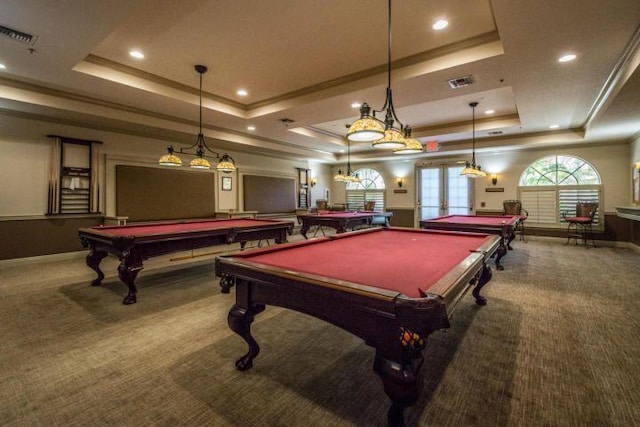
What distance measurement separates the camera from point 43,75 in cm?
387

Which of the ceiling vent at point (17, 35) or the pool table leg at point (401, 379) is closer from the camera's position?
the pool table leg at point (401, 379)

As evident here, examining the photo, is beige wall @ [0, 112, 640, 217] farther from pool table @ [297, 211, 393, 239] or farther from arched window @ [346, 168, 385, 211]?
pool table @ [297, 211, 393, 239]

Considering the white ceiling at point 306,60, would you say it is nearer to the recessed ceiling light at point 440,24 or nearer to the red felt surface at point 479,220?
the recessed ceiling light at point 440,24

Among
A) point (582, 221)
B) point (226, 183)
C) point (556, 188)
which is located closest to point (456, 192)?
point (556, 188)

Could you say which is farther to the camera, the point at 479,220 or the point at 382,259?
the point at 479,220

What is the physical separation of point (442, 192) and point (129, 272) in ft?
30.3

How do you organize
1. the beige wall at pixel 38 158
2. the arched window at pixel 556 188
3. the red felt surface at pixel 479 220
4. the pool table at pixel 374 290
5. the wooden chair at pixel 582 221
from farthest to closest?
the arched window at pixel 556 188 < the wooden chair at pixel 582 221 < the beige wall at pixel 38 158 < the red felt surface at pixel 479 220 < the pool table at pixel 374 290

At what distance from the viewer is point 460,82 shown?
3969 millimetres

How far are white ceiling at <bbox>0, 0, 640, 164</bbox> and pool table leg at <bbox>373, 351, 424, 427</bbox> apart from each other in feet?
9.32

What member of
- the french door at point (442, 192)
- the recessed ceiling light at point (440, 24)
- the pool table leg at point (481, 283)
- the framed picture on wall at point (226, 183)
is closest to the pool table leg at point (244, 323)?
the pool table leg at point (481, 283)

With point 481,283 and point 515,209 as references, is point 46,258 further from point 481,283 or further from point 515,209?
Result: point 515,209

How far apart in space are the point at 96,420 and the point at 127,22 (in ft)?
11.3

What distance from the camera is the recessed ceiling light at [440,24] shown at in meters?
3.01

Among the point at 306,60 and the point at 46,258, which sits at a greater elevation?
the point at 306,60
